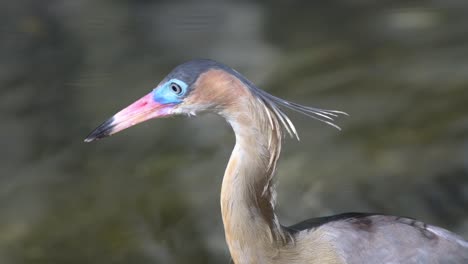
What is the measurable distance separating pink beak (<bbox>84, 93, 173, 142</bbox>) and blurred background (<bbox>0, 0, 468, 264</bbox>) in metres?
1.39

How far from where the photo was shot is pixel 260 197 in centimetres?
323

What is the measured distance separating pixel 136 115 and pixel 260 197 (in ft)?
2.00

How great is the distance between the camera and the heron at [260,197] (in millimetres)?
3096

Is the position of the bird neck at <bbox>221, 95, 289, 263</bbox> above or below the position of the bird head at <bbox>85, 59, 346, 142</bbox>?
below

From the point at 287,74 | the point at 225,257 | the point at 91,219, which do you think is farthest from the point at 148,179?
the point at 287,74

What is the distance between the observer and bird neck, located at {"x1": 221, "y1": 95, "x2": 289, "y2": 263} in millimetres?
3107

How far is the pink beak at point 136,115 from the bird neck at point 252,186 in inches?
11.2

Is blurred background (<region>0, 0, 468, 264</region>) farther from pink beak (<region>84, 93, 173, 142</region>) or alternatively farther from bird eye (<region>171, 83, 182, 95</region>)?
bird eye (<region>171, 83, 182, 95</region>)

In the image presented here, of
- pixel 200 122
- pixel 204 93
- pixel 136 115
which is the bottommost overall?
pixel 200 122

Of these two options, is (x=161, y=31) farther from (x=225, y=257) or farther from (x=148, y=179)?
(x=225, y=257)

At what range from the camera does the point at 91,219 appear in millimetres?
4703

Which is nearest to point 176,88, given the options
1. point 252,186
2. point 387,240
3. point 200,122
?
point 252,186

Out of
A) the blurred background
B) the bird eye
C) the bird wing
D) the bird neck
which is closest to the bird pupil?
the bird eye

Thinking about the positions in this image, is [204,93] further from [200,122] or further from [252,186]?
[200,122]
